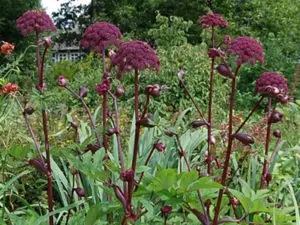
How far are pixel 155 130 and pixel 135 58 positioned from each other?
68.6 inches

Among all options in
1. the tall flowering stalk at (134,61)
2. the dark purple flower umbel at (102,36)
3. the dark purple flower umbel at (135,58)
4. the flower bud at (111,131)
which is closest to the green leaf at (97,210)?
the tall flowering stalk at (134,61)

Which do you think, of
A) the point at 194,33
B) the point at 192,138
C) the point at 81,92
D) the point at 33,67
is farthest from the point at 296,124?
the point at 194,33

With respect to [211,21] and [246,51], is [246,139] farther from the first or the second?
[211,21]

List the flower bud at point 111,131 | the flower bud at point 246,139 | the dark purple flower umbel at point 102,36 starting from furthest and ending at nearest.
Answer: the dark purple flower umbel at point 102,36
the flower bud at point 111,131
the flower bud at point 246,139

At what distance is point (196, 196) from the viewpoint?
5.56 feet

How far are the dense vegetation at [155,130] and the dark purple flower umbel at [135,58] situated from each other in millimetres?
21

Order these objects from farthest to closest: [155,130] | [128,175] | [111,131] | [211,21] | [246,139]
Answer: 1. [155,130]
2. [211,21]
3. [111,131]
4. [246,139]
5. [128,175]

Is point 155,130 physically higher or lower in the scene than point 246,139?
lower

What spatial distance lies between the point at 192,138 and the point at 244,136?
1.66m

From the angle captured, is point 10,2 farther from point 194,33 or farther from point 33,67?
point 194,33

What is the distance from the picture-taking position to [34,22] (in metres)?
1.79

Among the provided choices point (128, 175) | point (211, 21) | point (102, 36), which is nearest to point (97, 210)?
point (128, 175)

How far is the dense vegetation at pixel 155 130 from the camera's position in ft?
5.36

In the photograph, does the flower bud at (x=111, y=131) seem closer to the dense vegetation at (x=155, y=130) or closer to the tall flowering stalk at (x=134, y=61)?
the dense vegetation at (x=155, y=130)
